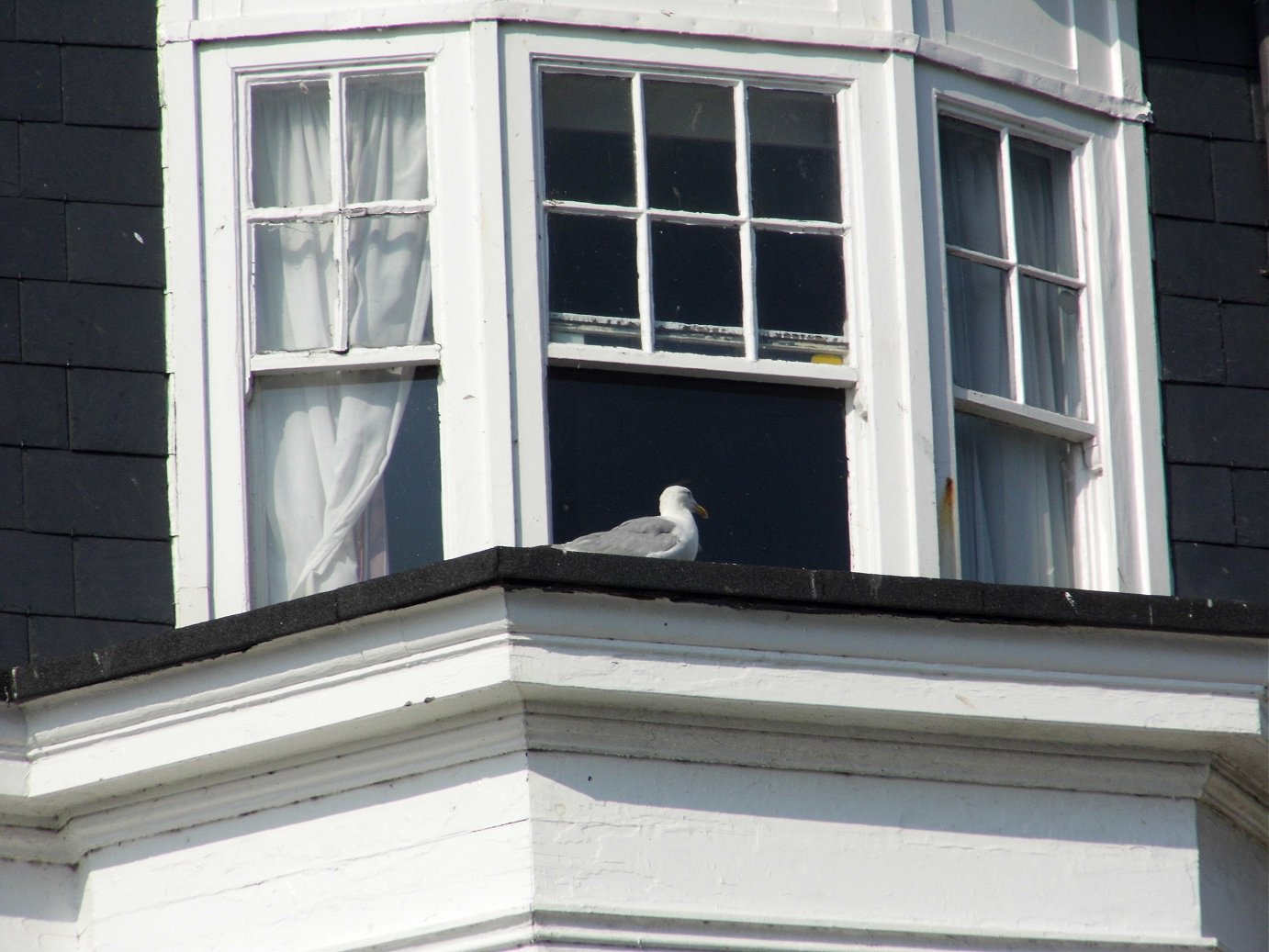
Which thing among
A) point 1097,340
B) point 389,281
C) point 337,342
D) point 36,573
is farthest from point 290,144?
point 1097,340

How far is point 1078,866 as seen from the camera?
684 centimetres

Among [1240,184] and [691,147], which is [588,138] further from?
[1240,184]

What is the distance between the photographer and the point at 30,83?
25.9 ft

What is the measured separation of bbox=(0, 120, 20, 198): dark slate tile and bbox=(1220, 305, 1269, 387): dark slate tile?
14.2 ft

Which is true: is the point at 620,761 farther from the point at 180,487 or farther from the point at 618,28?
the point at 618,28

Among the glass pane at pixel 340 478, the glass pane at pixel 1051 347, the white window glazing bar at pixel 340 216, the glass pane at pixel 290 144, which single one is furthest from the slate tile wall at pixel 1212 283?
the glass pane at pixel 290 144

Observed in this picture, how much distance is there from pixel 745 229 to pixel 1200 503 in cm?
192

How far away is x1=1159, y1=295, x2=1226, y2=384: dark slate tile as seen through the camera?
27.3 feet

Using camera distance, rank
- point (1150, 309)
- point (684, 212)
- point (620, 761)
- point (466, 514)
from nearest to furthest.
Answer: point (620, 761) < point (466, 514) < point (684, 212) < point (1150, 309)

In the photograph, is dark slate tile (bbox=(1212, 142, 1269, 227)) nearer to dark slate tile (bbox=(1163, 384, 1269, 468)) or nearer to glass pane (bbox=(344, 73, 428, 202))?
dark slate tile (bbox=(1163, 384, 1269, 468))

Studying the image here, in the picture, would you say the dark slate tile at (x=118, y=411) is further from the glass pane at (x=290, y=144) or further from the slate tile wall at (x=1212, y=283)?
the slate tile wall at (x=1212, y=283)

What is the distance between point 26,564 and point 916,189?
320 centimetres

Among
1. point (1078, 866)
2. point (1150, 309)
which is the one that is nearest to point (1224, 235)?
point (1150, 309)

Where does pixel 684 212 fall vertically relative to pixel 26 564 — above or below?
above
